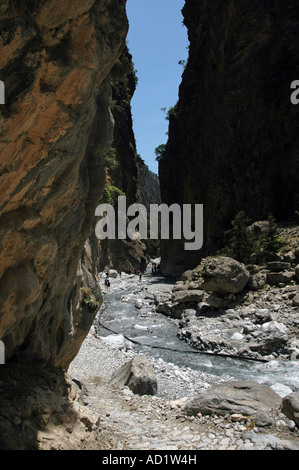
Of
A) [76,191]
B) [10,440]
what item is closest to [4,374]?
[10,440]

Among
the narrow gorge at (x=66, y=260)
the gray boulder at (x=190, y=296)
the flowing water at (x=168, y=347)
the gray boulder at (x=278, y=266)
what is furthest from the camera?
the gray boulder at (x=190, y=296)

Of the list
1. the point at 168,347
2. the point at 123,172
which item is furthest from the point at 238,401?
the point at 123,172

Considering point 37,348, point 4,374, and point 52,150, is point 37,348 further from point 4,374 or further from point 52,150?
point 52,150

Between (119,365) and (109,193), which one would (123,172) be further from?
(119,365)

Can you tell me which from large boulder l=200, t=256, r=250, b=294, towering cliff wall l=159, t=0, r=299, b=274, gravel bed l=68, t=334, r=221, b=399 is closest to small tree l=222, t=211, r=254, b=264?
large boulder l=200, t=256, r=250, b=294

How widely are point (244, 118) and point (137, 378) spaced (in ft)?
89.7

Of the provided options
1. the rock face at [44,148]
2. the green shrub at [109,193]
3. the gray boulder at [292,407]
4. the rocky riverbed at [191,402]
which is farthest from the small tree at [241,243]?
the rock face at [44,148]

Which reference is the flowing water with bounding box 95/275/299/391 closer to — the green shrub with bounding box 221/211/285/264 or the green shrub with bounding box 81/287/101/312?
the green shrub with bounding box 81/287/101/312

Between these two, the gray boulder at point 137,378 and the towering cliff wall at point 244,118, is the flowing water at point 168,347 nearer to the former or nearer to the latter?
the gray boulder at point 137,378

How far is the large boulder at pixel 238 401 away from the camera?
6.02 metres

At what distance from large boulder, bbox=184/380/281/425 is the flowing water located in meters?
2.48

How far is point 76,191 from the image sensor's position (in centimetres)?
627

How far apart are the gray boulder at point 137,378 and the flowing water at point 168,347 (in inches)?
93.7

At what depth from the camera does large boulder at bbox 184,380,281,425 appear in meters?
6.02
